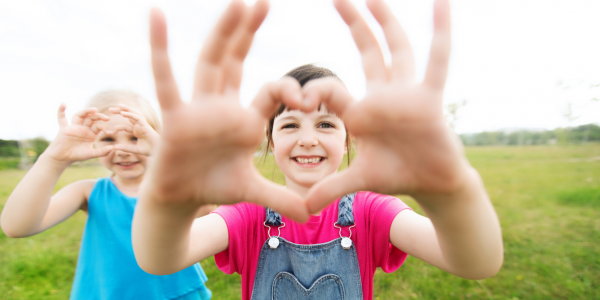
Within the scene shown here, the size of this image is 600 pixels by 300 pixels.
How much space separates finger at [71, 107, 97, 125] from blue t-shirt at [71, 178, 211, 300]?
519 millimetres

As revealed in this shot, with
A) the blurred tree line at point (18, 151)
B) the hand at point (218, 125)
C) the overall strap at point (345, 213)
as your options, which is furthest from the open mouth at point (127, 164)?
the blurred tree line at point (18, 151)

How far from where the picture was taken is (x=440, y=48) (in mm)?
683

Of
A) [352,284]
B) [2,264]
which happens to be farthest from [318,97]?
[2,264]

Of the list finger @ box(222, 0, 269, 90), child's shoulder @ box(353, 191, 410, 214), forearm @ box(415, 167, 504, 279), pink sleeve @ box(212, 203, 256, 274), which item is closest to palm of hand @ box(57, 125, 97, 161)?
pink sleeve @ box(212, 203, 256, 274)

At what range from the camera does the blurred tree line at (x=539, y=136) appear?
2661 centimetres

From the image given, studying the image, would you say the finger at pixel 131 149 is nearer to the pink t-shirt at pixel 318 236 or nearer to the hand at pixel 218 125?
the pink t-shirt at pixel 318 236

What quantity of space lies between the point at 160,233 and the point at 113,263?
1315 millimetres

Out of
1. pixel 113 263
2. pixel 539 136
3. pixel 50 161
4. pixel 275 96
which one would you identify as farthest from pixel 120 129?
pixel 539 136

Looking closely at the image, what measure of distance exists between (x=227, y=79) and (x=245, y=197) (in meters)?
0.34

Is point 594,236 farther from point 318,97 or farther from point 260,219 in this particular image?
point 318,97

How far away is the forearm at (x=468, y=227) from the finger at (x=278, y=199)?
1.22 ft

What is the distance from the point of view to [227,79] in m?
0.75

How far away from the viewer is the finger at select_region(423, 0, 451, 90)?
2.25 ft

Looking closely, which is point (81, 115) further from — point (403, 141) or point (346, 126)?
point (403, 141)
